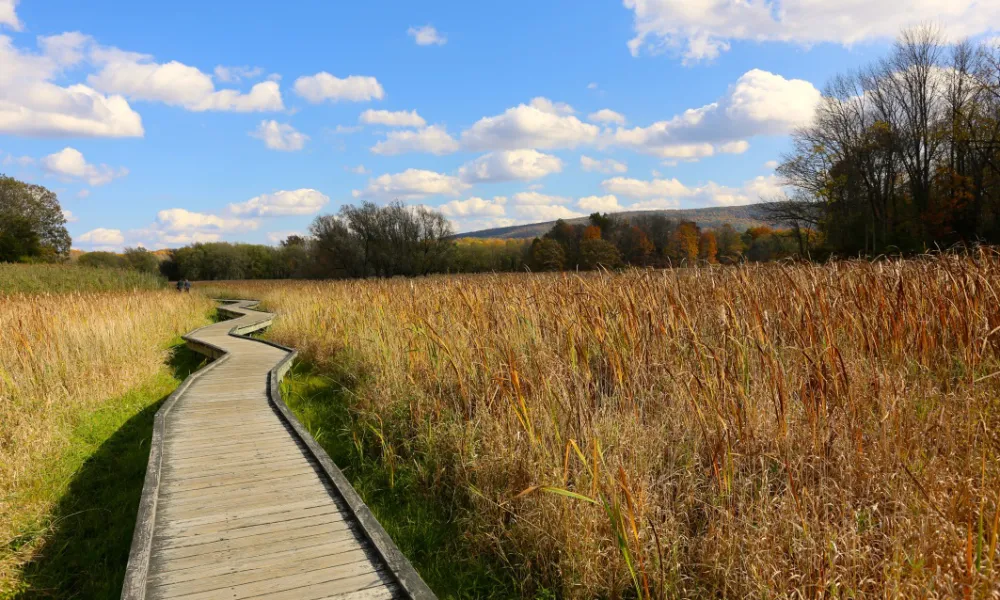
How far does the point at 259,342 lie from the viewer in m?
11.5

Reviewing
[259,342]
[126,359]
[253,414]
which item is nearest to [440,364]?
[253,414]

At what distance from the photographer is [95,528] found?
16.1 ft

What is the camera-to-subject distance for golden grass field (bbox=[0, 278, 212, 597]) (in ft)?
15.8

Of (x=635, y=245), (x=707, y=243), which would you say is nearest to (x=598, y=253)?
(x=635, y=245)

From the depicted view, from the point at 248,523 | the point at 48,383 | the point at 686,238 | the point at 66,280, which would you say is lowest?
the point at 248,523

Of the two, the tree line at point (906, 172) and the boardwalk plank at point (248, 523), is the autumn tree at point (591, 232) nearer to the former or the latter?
the tree line at point (906, 172)

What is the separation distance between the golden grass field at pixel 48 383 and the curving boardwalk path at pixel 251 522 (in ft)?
3.88

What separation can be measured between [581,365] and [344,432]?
3.20 meters

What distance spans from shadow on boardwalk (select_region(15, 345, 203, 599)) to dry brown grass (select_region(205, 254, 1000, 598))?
2.43m

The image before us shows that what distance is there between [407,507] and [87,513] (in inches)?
129

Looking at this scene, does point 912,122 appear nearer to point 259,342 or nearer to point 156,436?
point 259,342

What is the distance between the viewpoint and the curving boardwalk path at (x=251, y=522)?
2.93 meters

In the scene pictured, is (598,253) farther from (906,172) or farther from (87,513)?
(87,513)

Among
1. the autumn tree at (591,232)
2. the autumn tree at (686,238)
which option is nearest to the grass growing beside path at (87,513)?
the autumn tree at (686,238)
